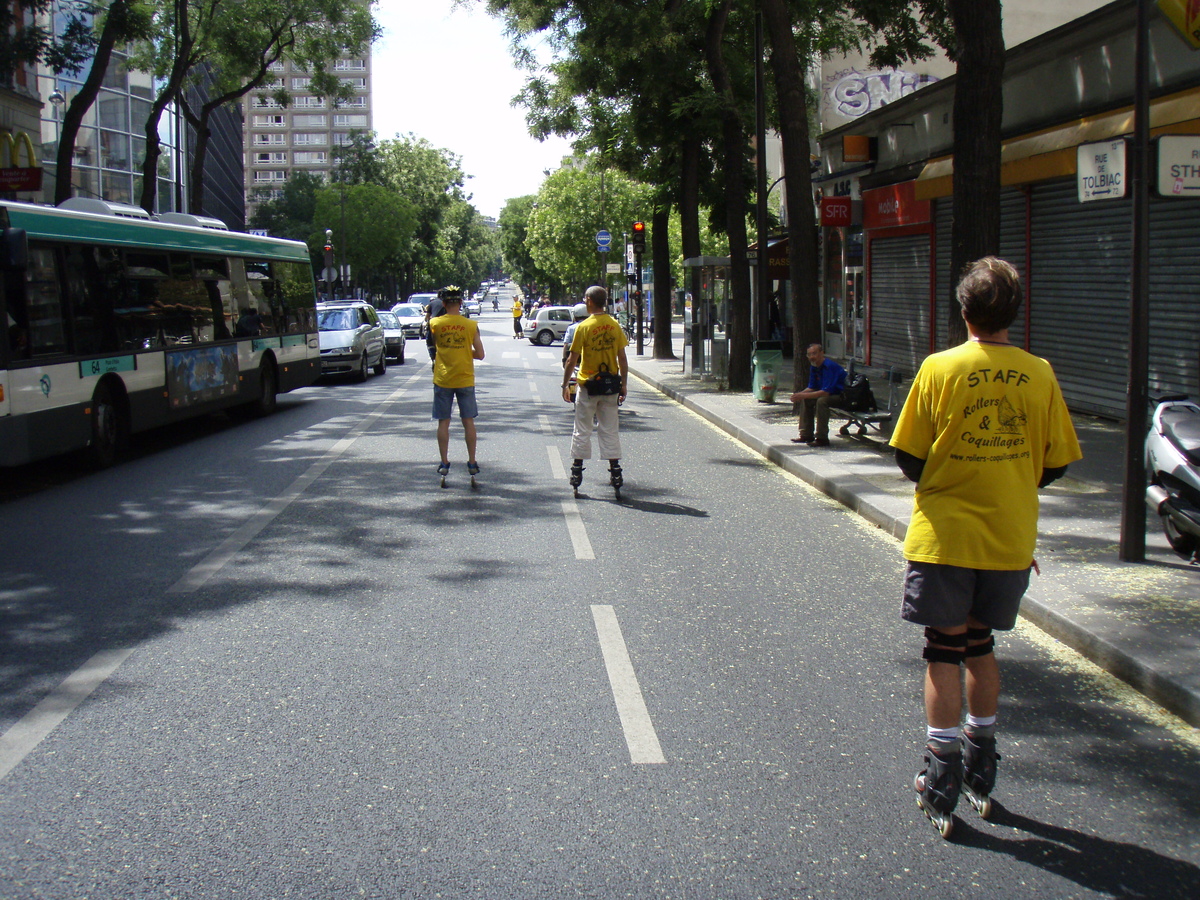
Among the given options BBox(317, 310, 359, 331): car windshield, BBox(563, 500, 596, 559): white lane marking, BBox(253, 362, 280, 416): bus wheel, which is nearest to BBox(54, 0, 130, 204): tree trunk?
BBox(253, 362, 280, 416): bus wheel

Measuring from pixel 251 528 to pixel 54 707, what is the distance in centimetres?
394

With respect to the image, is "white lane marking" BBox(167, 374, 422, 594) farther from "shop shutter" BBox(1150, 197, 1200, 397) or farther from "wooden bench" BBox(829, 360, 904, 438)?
"shop shutter" BBox(1150, 197, 1200, 397)

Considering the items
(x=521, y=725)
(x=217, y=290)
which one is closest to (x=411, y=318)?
(x=217, y=290)

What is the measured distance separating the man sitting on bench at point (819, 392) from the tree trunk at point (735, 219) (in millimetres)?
7307

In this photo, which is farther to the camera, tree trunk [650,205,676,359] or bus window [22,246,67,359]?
tree trunk [650,205,676,359]

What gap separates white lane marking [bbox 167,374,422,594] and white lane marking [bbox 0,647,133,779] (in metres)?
1.36

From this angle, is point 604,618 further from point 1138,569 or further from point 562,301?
point 562,301

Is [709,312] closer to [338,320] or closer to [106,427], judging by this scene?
[338,320]

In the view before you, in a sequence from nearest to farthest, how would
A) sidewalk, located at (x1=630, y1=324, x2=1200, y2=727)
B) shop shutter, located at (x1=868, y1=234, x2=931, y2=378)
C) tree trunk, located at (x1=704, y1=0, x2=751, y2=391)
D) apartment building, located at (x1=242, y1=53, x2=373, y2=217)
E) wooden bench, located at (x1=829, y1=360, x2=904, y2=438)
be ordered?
sidewalk, located at (x1=630, y1=324, x2=1200, y2=727) < wooden bench, located at (x1=829, y1=360, x2=904, y2=438) < tree trunk, located at (x1=704, y1=0, x2=751, y2=391) < shop shutter, located at (x1=868, y1=234, x2=931, y2=378) < apartment building, located at (x1=242, y1=53, x2=373, y2=217)

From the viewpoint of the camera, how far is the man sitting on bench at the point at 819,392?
43.3ft

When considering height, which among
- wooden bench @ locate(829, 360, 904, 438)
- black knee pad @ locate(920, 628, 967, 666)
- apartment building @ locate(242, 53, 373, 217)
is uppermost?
apartment building @ locate(242, 53, 373, 217)

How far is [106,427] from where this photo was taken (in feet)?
40.3

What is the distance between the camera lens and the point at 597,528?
884cm

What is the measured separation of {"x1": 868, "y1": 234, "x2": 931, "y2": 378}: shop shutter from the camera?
21922mm
